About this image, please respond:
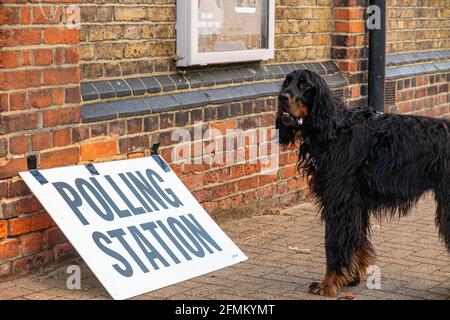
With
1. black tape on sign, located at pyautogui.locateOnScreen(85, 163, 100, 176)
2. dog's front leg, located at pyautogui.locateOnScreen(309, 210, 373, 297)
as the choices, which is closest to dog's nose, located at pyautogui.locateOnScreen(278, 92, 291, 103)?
dog's front leg, located at pyautogui.locateOnScreen(309, 210, 373, 297)

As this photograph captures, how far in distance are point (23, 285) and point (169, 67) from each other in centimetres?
243

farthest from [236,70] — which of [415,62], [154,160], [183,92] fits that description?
[415,62]

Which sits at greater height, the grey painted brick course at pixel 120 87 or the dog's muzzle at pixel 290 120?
the grey painted brick course at pixel 120 87

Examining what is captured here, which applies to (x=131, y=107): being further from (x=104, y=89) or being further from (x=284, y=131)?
(x=284, y=131)

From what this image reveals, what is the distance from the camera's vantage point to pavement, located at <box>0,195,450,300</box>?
6.11 m

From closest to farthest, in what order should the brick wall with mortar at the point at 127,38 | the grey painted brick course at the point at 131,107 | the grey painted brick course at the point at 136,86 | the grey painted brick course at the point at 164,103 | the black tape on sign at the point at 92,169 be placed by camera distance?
1. the black tape on sign at the point at 92,169
2. the brick wall with mortar at the point at 127,38
3. the grey painted brick course at the point at 131,107
4. the grey painted brick course at the point at 136,86
5. the grey painted brick course at the point at 164,103

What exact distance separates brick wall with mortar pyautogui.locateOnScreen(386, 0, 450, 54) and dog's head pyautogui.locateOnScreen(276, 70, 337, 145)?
212 inches

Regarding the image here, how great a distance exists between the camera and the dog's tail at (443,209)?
19.8 feet

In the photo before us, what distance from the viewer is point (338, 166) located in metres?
6.14

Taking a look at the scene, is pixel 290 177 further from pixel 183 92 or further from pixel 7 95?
pixel 7 95

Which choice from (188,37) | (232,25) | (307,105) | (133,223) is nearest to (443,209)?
(307,105)

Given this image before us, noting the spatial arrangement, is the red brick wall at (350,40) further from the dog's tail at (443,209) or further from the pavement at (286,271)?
the dog's tail at (443,209)

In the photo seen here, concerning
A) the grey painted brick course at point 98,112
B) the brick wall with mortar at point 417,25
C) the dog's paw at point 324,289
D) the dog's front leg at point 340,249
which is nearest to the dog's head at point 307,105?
the dog's front leg at point 340,249

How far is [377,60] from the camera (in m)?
10.2
